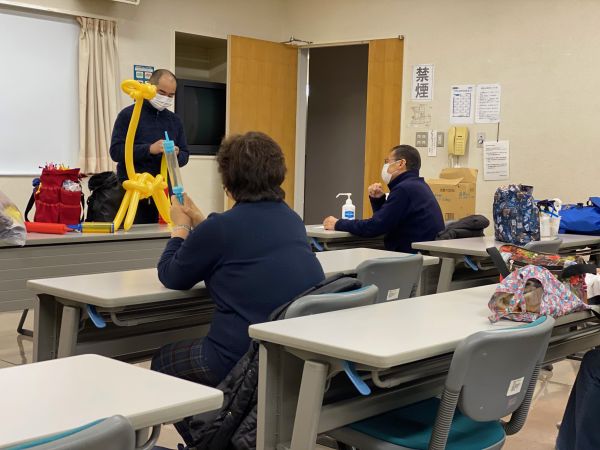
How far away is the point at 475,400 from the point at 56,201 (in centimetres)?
271

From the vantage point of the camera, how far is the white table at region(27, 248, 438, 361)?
2455mm

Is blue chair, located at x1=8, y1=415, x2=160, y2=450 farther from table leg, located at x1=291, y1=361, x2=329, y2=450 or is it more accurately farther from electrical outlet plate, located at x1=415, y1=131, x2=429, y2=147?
electrical outlet plate, located at x1=415, y1=131, x2=429, y2=147

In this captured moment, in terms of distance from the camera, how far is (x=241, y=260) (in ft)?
7.70

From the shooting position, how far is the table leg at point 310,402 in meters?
1.86

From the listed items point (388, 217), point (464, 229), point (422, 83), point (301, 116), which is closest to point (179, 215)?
point (388, 217)

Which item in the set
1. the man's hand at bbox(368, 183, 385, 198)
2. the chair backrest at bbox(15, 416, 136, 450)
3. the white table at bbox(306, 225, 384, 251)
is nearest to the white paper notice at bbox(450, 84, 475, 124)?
the man's hand at bbox(368, 183, 385, 198)

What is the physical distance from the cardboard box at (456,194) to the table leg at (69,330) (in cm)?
480

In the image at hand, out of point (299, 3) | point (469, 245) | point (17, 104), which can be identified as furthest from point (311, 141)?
point (469, 245)

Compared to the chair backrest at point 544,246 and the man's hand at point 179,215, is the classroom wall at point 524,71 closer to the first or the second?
the chair backrest at point 544,246

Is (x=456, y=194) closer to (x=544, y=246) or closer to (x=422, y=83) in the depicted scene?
(x=422, y=83)

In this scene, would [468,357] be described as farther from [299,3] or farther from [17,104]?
[299,3]

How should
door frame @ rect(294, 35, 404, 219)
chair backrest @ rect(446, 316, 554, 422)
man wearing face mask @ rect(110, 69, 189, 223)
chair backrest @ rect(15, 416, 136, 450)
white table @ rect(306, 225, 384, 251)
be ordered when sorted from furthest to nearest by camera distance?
door frame @ rect(294, 35, 404, 219) → man wearing face mask @ rect(110, 69, 189, 223) → white table @ rect(306, 225, 384, 251) → chair backrest @ rect(446, 316, 554, 422) → chair backrest @ rect(15, 416, 136, 450)

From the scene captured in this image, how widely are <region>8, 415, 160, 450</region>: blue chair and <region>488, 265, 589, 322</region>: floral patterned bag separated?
1285 mm

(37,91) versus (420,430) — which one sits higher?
(37,91)
